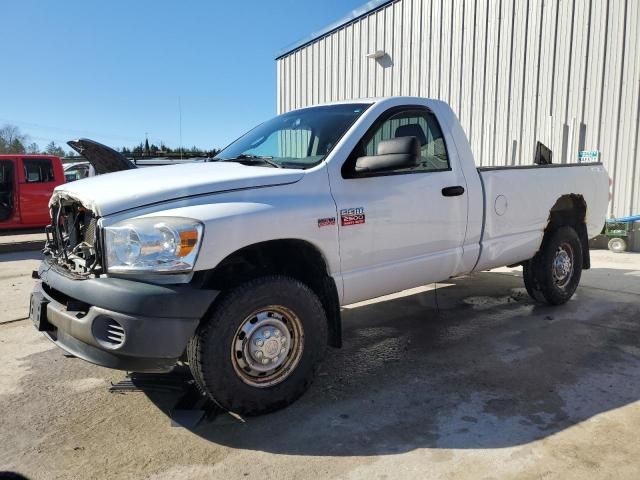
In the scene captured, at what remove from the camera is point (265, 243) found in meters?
3.17

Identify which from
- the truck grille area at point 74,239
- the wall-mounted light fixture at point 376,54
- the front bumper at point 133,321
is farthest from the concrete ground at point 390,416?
the wall-mounted light fixture at point 376,54

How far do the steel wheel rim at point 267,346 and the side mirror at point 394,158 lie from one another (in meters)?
1.10

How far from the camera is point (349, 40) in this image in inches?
562

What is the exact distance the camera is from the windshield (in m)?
3.76

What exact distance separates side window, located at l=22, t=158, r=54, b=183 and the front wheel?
35.4 feet

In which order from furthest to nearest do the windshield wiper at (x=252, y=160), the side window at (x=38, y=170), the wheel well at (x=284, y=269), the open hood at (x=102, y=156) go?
the side window at (x=38, y=170) < the open hood at (x=102, y=156) < the windshield wiper at (x=252, y=160) < the wheel well at (x=284, y=269)

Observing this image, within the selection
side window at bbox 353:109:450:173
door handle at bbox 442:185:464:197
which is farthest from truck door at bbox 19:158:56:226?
door handle at bbox 442:185:464:197

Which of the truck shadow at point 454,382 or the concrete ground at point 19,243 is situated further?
the concrete ground at point 19,243

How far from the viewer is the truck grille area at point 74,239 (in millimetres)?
2982

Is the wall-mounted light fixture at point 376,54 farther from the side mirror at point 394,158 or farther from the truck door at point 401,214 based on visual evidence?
the side mirror at point 394,158

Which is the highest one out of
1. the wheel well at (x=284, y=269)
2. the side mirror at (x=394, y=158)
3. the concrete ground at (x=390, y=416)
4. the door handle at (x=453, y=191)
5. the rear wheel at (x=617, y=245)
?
the side mirror at (x=394, y=158)

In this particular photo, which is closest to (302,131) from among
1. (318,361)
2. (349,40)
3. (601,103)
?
(318,361)

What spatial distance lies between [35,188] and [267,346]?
10.8m

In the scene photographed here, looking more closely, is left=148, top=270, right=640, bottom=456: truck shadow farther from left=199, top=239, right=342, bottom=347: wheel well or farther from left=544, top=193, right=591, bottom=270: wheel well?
left=544, top=193, right=591, bottom=270: wheel well
